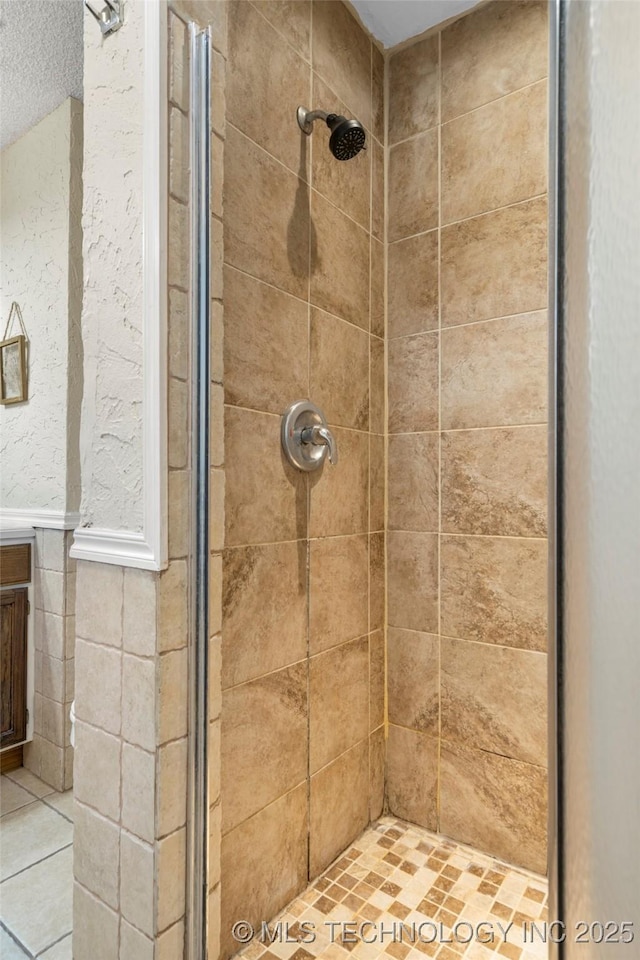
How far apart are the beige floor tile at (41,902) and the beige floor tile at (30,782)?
0.23 meters

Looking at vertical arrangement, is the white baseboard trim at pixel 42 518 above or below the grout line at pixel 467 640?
above

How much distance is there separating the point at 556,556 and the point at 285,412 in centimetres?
89

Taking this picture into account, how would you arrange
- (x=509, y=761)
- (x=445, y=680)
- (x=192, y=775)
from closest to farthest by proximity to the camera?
(x=192, y=775), (x=509, y=761), (x=445, y=680)

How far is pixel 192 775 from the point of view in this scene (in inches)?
32.0

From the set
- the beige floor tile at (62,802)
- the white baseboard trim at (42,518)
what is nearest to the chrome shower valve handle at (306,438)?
the white baseboard trim at (42,518)

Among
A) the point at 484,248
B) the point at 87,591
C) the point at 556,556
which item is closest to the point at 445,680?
the point at 87,591

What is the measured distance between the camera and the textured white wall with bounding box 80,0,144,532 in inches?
32.2

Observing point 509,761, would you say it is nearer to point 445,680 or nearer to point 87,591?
point 445,680

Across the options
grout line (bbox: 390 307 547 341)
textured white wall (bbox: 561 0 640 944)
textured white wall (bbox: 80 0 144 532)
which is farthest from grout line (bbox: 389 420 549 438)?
textured white wall (bbox: 561 0 640 944)

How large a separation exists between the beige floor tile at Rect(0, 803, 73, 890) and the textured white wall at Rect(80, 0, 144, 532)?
2.80 feet

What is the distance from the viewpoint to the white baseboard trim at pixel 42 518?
1.42 m

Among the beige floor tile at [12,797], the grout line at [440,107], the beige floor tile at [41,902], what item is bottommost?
the beige floor tile at [41,902]

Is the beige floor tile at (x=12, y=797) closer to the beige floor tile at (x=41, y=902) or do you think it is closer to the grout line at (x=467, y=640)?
the beige floor tile at (x=41, y=902)

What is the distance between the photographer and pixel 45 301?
1506mm
